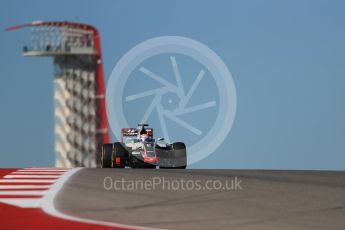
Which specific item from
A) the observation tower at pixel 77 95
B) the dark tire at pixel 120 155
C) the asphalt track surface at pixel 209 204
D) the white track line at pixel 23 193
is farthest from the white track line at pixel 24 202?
the observation tower at pixel 77 95

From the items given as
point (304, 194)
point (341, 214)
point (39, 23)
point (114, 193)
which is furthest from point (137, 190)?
point (39, 23)

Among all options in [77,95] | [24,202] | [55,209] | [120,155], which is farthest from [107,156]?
[77,95]

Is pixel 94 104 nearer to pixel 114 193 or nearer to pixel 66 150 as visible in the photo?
pixel 66 150

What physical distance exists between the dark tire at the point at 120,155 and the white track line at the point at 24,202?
10.8 meters

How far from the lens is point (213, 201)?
1102 centimetres

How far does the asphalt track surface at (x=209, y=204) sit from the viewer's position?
9102 millimetres

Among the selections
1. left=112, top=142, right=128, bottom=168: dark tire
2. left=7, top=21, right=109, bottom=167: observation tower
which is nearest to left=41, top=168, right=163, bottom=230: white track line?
left=112, top=142, right=128, bottom=168: dark tire

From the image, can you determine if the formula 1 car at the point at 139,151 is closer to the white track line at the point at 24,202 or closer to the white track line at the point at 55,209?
the white track line at the point at 55,209

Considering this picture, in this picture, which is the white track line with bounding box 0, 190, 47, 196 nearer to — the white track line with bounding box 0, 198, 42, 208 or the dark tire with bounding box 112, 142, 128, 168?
the white track line with bounding box 0, 198, 42, 208

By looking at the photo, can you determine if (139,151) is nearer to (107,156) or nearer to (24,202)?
(107,156)

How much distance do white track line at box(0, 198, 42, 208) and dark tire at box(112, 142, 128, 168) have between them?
35.5ft

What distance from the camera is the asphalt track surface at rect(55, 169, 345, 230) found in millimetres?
9102

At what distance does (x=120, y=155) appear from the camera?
867 inches

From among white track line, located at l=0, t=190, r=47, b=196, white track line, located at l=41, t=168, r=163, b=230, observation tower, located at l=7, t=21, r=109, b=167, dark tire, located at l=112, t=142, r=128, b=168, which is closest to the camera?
white track line, located at l=41, t=168, r=163, b=230
